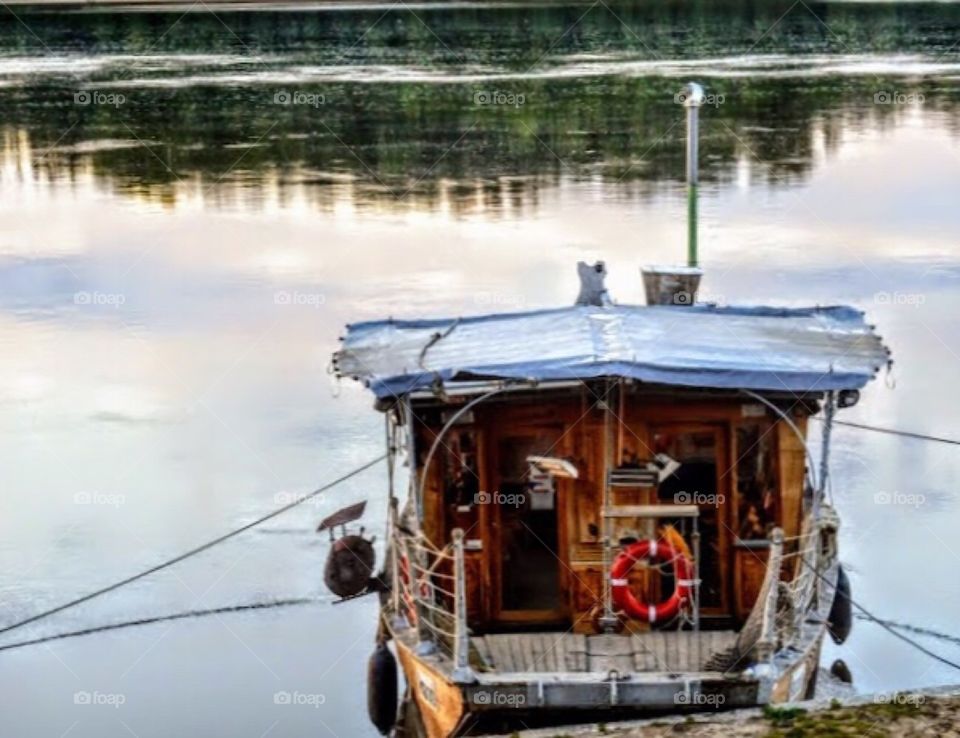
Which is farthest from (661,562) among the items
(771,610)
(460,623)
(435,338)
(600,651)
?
(435,338)

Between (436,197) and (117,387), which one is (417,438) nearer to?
(117,387)

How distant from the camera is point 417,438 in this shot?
1462 cm

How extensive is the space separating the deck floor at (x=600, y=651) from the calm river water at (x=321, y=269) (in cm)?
312

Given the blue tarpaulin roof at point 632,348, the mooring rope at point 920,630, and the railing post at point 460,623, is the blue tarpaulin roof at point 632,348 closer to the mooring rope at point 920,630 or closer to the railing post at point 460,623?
the railing post at point 460,623

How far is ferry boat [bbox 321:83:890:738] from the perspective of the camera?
1331 cm

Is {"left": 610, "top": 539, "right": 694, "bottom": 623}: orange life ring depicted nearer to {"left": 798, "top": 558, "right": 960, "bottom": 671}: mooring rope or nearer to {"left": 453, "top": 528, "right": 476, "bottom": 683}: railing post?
{"left": 453, "top": 528, "right": 476, "bottom": 683}: railing post

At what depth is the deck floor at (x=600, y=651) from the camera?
13055 mm

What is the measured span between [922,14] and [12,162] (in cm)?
4481

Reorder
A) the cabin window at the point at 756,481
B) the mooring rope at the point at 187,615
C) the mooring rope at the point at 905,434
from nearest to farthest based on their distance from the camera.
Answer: the cabin window at the point at 756,481, the mooring rope at the point at 187,615, the mooring rope at the point at 905,434

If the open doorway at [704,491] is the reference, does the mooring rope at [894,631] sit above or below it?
below

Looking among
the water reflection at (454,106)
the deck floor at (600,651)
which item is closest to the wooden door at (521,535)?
the deck floor at (600,651)

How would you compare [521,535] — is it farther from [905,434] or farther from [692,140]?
[905,434]

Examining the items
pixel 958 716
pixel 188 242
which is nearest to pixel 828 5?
pixel 188 242

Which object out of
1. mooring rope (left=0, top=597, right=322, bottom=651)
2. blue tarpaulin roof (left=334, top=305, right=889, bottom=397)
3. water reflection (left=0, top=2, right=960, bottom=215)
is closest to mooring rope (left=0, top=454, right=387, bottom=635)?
mooring rope (left=0, top=597, right=322, bottom=651)
